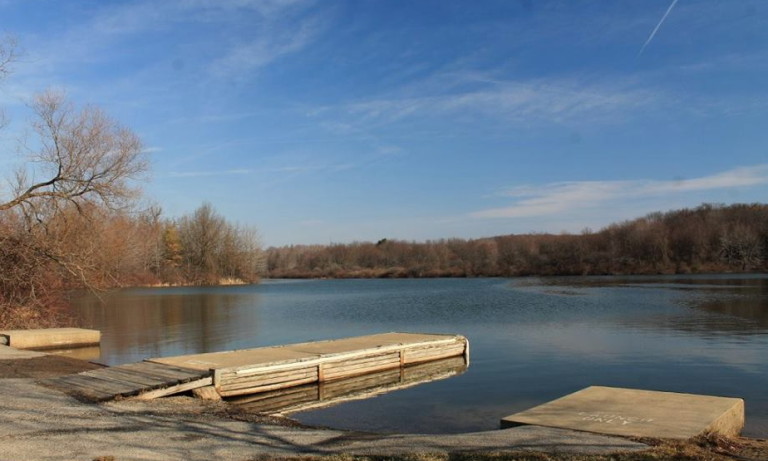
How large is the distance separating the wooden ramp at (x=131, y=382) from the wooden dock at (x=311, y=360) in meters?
0.41

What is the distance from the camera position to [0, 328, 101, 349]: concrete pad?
57.4ft

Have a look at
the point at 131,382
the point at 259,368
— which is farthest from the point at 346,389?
the point at 131,382

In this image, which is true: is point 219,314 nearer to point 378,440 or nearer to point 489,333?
point 489,333

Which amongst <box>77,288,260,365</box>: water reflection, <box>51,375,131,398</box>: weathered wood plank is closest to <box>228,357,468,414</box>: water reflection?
<box>51,375,131,398</box>: weathered wood plank

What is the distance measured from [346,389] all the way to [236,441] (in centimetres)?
599

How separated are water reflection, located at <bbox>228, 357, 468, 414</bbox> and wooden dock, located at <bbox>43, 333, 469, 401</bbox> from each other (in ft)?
0.56

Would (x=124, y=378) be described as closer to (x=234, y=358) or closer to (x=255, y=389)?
(x=255, y=389)

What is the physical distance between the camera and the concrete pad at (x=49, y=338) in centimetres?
1750

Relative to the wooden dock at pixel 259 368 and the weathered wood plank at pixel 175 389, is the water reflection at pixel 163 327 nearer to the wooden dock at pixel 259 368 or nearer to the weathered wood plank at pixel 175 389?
the wooden dock at pixel 259 368

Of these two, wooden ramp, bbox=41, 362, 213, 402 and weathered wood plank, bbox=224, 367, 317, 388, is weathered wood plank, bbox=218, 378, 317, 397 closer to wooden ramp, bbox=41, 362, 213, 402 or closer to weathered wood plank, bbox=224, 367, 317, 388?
weathered wood plank, bbox=224, 367, 317, 388

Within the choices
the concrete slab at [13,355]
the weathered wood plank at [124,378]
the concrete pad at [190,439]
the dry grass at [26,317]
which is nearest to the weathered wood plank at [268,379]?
the weathered wood plank at [124,378]

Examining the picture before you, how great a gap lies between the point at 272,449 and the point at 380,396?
588cm

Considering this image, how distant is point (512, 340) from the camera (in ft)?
67.3

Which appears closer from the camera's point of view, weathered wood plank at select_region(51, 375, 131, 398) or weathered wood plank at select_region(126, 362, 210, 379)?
weathered wood plank at select_region(51, 375, 131, 398)
